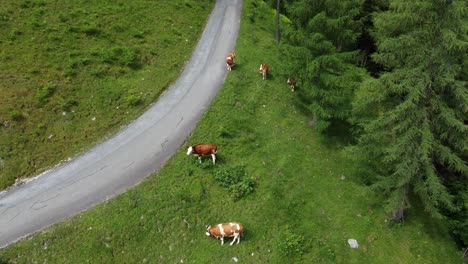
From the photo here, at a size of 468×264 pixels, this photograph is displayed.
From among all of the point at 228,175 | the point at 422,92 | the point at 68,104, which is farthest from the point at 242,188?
the point at 68,104

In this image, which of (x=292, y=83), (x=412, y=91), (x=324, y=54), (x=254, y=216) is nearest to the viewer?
(x=412, y=91)

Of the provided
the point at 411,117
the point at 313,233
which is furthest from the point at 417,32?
the point at 313,233

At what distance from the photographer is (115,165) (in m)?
22.4

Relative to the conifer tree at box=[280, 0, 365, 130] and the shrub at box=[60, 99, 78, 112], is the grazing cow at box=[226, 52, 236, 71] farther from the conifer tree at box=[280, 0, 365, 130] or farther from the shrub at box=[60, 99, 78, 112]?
the shrub at box=[60, 99, 78, 112]

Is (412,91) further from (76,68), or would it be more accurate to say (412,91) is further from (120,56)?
(76,68)

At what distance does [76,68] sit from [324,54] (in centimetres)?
2013

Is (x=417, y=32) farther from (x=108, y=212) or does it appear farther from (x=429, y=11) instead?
(x=108, y=212)

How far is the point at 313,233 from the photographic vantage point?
20281 mm

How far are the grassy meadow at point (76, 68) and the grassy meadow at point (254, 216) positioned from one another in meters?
5.86

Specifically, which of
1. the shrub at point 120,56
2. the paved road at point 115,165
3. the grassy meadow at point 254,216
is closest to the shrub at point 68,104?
the paved road at point 115,165

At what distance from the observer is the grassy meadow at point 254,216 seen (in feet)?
60.8

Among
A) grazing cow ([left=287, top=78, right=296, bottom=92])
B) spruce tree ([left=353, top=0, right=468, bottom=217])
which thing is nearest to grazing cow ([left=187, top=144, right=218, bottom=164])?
spruce tree ([left=353, top=0, right=468, bottom=217])

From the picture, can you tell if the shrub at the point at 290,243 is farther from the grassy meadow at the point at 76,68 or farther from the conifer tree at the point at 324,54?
the grassy meadow at the point at 76,68

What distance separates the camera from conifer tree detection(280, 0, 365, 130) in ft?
77.2
